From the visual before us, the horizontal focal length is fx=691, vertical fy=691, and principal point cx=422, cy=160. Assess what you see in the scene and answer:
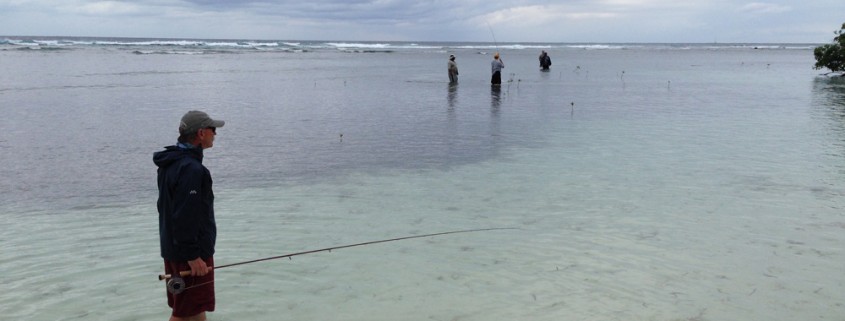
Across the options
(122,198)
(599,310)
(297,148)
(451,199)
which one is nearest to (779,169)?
(451,199)

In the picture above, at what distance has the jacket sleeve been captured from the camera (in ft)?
13.8

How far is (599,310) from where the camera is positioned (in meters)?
5.70

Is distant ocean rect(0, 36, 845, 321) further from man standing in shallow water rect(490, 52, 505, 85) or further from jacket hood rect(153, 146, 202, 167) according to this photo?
man standing in shallow water rect(490, 52, 505, 85)

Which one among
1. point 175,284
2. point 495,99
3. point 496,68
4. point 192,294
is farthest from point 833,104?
point 175,284

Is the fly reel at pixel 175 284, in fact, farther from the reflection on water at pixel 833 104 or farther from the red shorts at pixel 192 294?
the reflection on water at pixel 833 104

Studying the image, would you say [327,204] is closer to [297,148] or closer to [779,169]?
[297,148]

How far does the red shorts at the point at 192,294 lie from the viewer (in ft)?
14.8

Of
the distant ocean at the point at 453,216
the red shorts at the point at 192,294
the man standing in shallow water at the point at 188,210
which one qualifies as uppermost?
the man standing in shallow water at the point at 188,210

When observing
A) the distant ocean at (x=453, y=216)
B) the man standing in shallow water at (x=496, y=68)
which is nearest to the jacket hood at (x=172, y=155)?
the distant ocean at (x=453, y=216)

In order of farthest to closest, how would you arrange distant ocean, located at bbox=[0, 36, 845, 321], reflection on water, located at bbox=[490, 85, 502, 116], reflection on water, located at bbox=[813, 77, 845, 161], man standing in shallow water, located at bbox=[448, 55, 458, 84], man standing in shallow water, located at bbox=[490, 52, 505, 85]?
man standing in shallow water, located at bbox=[448, 55, 458, 84] → man standing in shallow water, located at bbox=[490, 52, 505, 85] → reflection on water, located at bbox=[490, 85, 502, 116] → reflection on water, located at bbox=[813, 77, 845, 161] → distant ocean, located at bbox=[0, 36, 845, 321]

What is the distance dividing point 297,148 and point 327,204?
16.2 ft

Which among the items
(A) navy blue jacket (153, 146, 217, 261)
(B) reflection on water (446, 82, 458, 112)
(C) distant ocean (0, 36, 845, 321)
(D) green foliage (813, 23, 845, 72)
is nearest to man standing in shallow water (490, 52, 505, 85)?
(B) reflection on water (446, 82, 458, 112)

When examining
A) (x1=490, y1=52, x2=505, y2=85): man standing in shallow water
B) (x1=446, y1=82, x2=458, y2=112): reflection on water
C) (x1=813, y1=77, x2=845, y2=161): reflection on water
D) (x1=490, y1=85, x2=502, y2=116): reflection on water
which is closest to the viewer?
(x1=813, y1=77, x2=845, y2=161): reflection on water

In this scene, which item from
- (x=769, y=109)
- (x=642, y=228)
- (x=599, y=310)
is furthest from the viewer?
(x=769, y=109)
